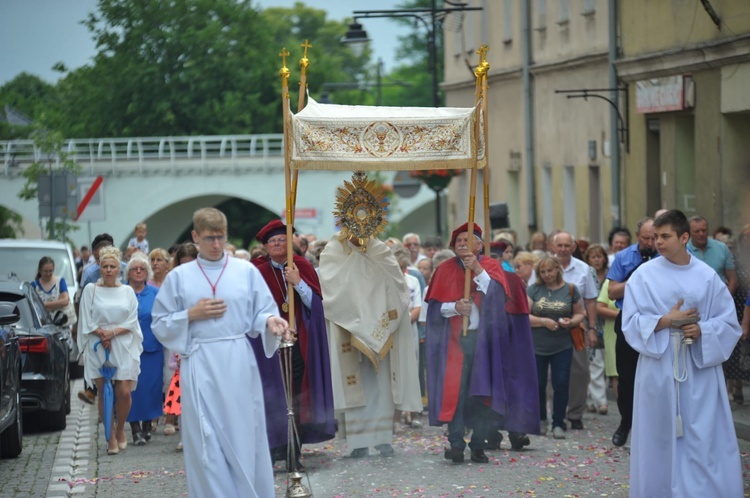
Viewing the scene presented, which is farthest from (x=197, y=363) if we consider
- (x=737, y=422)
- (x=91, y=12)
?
(x=91, y=12)

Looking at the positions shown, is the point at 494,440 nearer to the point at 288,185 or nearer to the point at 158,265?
the point at 288,185

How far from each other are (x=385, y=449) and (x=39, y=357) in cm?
368

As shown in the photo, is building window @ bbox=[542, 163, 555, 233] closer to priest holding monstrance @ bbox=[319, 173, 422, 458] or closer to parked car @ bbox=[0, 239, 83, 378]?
parked car @ bbox=[0, 239, 83, 378]

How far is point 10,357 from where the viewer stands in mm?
12773

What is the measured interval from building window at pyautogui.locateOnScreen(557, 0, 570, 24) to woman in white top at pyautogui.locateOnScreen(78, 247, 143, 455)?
1553 cm

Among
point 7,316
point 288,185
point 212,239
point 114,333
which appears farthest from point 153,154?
point 212,239

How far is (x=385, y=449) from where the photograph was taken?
43.1 ft

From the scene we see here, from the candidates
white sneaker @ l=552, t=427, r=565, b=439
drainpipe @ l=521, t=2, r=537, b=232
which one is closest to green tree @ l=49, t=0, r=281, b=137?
drainpipe @ l=521, t=2, r=537, b=232

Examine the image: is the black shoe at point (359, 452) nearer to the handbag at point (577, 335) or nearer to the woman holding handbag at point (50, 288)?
the handbag at point (577, 335)

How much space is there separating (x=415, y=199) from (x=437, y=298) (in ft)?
162

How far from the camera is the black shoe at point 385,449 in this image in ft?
43.0

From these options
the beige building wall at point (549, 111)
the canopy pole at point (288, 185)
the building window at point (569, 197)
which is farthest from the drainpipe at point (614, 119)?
the canopy pole at point (288, 185)

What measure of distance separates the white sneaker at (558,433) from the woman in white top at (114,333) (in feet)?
12.4

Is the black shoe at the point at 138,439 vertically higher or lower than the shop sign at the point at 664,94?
lower
